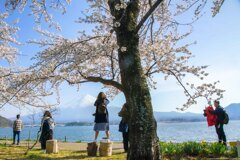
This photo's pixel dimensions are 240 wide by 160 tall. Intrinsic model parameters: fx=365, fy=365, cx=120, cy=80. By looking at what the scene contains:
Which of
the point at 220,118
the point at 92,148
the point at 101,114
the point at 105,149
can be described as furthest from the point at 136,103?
the point at 220,118

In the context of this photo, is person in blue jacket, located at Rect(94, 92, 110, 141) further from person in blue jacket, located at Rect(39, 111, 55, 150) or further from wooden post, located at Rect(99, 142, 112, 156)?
person in blue jacket, located at Rect(39, 111, 55, 150)

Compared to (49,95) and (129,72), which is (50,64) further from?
(49,95)

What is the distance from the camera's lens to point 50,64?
11.7m

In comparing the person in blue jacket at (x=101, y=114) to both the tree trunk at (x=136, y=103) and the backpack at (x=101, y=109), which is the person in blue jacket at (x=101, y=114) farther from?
the tree trunk at (x=136, y=103)

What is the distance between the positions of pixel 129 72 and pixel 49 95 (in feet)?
29.7

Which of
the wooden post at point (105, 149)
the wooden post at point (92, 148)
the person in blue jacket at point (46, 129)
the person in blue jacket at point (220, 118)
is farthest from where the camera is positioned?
the person in blue jacket at point (46, 129)

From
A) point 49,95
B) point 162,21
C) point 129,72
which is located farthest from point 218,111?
point 49,95

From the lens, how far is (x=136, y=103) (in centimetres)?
865

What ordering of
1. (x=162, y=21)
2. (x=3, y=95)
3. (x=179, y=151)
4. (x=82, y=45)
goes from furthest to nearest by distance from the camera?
(x=3, y=95), (x=162, y=21), (x=82, y=45), (x=179, y=151)

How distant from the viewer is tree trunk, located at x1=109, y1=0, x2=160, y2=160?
8.53 m

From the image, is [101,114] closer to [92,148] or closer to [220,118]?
[92,148]

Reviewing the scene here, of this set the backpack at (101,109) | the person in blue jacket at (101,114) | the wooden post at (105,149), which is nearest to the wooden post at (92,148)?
the wooden post at (105,149)

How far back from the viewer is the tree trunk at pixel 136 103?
336 inches

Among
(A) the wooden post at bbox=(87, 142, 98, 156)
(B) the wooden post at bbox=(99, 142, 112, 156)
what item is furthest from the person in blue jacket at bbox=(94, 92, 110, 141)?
(B) the wooden post at bbox=(99, 142, 112, 156)
